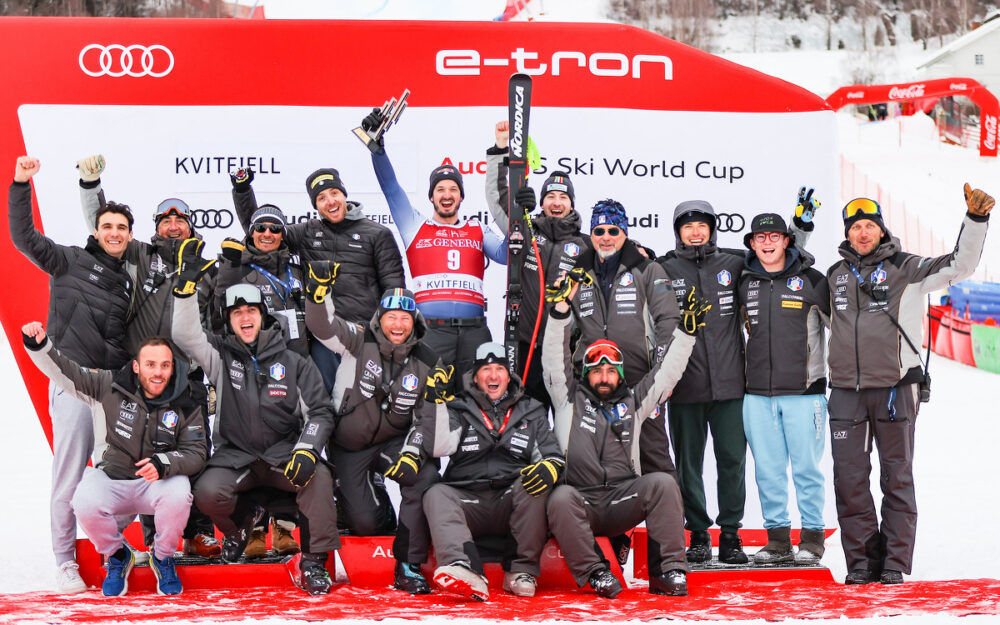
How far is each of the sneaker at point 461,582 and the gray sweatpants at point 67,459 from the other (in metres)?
1.77

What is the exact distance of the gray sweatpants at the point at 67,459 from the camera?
193 inches

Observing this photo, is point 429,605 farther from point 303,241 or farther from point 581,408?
point 303,241

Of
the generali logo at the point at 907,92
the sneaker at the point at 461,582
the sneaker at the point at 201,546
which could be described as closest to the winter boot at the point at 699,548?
the sneaker at the point at 461,582

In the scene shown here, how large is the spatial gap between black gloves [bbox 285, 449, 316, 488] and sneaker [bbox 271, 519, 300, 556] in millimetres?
684

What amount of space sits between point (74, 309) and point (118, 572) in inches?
47.3

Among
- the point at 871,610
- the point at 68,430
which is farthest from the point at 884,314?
the point at 68,430

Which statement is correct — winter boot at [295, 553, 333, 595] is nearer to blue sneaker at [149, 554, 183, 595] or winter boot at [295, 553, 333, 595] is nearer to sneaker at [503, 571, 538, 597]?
blue sneaker at [149, 554, 183, 595]

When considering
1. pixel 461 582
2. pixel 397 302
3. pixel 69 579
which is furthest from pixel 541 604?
pixel 69 579

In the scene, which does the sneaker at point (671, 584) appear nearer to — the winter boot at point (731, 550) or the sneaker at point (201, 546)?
the winter boot at point (731, 550)

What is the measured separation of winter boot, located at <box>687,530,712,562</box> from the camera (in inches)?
199

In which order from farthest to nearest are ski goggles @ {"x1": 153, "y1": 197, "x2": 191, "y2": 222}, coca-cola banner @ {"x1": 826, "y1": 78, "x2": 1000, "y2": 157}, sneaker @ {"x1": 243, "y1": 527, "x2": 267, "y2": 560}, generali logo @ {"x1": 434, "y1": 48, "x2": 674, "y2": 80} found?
coca-cola banner @ {"x1": 826, "y1": 78, "x2": 1000, "y2": 157}
generali logo @ {"x1": 434, "y1": 48, "x2": 674, "y2": 80}
ski goggles @ {"x1": 153, "y1": 197, "x2": 191, "y2": 222}
sneaker @ {"x1": 243, "y1": 527, "x2": 267, "y2": 560}

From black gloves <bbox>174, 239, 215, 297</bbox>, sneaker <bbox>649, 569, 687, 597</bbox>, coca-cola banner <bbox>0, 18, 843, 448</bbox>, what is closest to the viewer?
sneaker <bbox>649, 569, 687, 597</bbox>

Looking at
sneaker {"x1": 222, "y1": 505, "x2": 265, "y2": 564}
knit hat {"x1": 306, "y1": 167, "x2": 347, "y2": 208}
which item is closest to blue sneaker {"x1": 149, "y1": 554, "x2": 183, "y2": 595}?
sneaker {"x1": 222, "y1": 505, "x2": 265, "y2": 564}

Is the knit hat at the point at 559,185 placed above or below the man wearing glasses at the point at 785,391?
above
